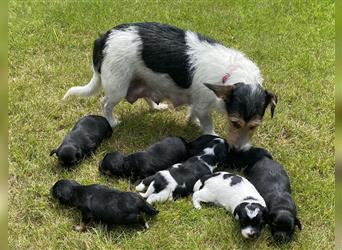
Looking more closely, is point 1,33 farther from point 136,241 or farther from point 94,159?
point 94,159

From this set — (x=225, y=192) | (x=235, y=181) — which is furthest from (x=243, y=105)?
(x=225, y=192)

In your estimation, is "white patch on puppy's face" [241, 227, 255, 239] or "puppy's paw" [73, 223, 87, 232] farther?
"puppy's paw" [73, 223, 87, 232]

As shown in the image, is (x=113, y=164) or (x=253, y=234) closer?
(x=253, y=234)

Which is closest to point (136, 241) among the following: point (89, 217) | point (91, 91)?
point (89, 217)

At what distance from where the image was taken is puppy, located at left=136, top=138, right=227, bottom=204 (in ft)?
15.6

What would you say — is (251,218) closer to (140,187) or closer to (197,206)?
(197,206)

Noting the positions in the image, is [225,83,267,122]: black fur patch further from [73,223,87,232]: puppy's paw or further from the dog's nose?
[73,223,87,232]: puppy's paw

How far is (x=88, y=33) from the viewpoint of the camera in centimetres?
862

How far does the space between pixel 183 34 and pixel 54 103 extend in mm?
2002

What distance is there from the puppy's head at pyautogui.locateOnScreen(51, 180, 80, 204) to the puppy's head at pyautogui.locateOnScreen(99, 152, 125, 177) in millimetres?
464

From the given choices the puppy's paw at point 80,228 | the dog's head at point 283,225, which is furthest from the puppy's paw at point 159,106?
the dog's head at point 283,225

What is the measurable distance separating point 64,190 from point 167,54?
79.3 inches

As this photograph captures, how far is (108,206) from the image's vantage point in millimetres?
4352

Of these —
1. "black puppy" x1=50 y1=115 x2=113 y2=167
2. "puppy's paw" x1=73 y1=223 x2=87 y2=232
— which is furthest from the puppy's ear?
"puppy's paw" x1=73 y1=223 x2=87 y2=232
